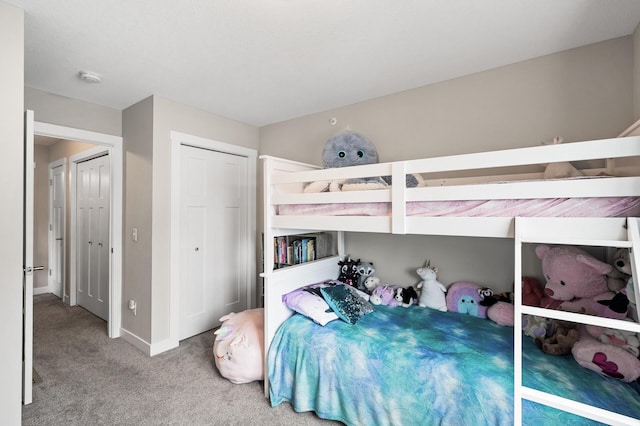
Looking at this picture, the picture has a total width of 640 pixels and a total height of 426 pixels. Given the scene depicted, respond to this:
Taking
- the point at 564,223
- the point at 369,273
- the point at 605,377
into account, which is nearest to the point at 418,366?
the point at 605,377

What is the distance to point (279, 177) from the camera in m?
2.10

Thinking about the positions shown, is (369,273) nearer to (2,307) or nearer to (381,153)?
(381,153)

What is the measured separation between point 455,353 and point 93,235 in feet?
13.8

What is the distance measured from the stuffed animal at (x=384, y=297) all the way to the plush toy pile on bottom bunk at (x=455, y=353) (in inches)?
4.7

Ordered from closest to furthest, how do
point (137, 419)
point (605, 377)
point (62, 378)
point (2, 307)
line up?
point (605, 377) → point (2, 307) → point (137, 419) → point (62, 378)

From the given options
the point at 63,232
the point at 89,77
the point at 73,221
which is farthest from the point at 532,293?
the point at 63,232

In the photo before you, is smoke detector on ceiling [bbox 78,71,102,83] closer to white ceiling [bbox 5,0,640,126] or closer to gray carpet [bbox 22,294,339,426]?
white ceiling [bbox 5,0,640,126]

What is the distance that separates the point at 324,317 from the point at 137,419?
1.33 meters

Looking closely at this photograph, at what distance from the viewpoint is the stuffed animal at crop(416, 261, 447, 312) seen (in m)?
2.30

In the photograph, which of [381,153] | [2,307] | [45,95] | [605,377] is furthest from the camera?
[381,153]

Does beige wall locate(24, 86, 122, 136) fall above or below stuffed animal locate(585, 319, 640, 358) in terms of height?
above

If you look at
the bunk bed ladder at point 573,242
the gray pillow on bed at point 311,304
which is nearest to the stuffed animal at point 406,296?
the gray pillow on bed at point 311,304

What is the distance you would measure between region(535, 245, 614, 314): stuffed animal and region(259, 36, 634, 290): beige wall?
1.24ft

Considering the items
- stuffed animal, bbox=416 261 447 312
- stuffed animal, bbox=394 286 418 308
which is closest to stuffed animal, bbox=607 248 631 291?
stuffed animal, bbox=416 261 447 312
